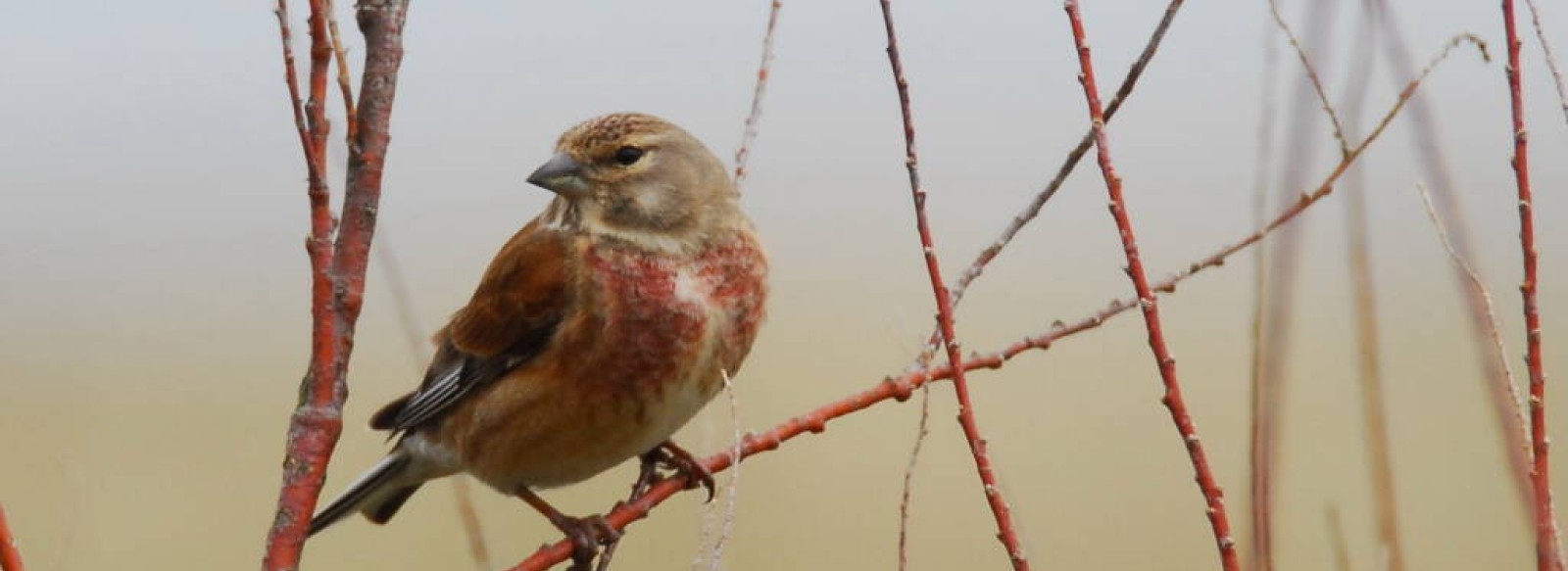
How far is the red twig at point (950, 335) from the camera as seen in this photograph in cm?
217

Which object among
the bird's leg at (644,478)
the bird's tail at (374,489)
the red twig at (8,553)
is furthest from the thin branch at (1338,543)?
the bird's tail at (374,489)

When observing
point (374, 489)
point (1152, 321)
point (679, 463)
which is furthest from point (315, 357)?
point (374, 489)

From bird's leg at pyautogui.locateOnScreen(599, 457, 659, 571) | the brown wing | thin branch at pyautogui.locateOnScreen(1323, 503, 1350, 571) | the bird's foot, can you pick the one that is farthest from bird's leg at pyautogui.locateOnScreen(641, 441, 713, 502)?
thin branch at pyautogui.locateOnScreen(1323, 503, 1350, 571)

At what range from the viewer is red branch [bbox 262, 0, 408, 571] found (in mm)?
2109

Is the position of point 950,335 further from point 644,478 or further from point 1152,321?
point 644,478

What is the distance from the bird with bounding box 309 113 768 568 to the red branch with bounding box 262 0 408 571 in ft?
4.12

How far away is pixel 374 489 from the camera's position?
13.4ft

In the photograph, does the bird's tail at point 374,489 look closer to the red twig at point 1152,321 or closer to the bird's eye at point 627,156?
the bird's eye at point 627,156

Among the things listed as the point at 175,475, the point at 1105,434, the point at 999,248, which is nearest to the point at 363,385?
the point at 175,475

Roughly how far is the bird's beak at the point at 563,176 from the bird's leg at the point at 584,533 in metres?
0.59

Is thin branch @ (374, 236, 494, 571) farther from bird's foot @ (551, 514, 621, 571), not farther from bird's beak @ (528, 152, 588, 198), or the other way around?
bird's beak @ (528, 152, 588, 198)

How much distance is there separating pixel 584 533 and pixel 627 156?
29.5 inches

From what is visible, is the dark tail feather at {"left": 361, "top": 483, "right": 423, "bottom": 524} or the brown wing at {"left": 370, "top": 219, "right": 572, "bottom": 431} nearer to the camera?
the brown wing at {"left": 370, "top": 219, "right": 572, "bottom": 431}

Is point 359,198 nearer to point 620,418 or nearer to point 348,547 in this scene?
point 620,418
